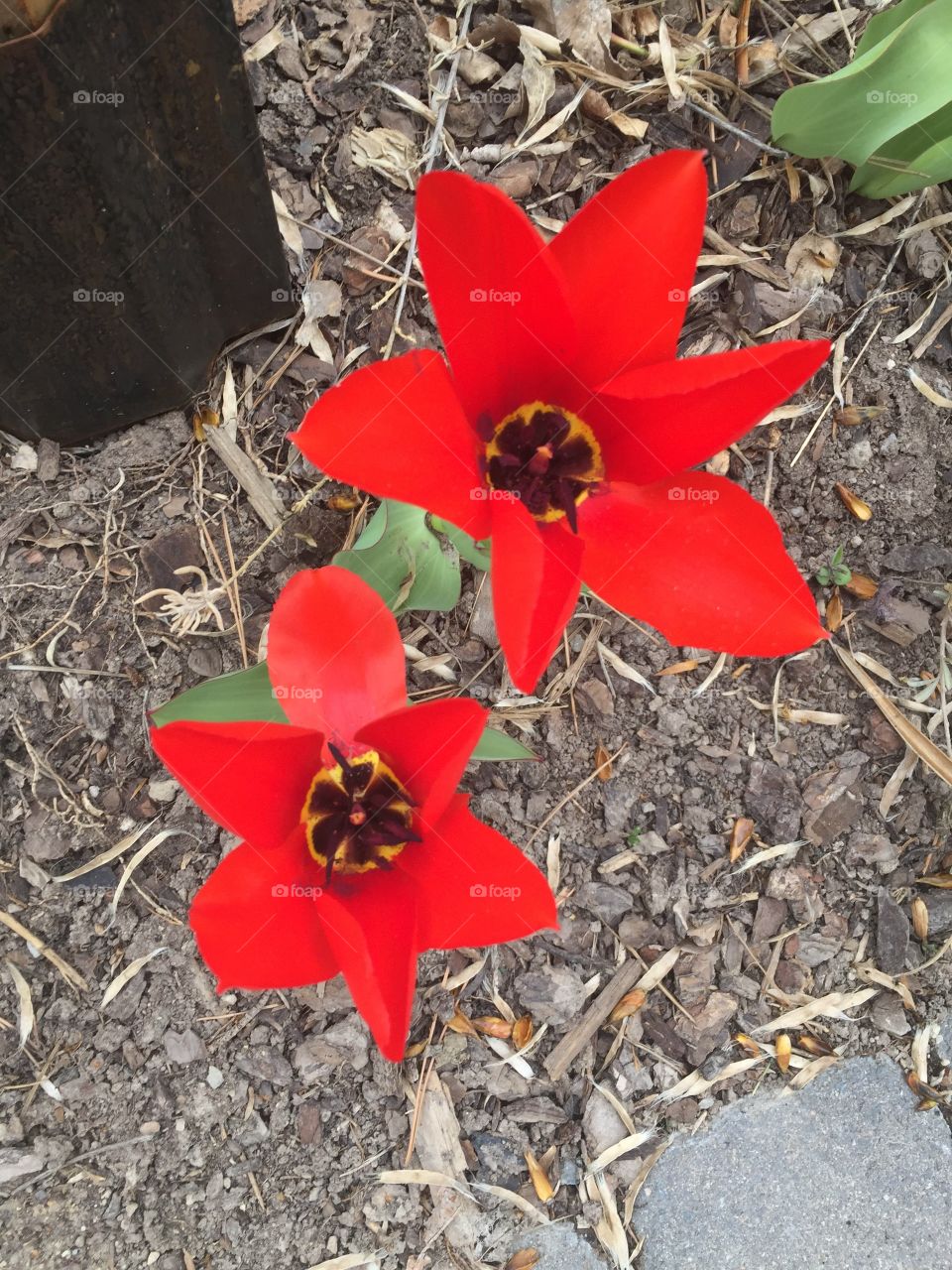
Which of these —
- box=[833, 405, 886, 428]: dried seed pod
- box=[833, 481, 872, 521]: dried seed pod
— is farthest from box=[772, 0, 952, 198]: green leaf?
box=[833, 481, 872, 521]: dried seed pod

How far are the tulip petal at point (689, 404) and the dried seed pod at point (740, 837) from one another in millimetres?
950

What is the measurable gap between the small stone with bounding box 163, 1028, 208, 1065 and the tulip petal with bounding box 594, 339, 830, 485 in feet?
4.19

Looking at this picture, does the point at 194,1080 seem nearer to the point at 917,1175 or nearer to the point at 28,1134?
the point at 28,1134

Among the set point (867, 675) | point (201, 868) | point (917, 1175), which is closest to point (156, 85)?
point (201, 868)

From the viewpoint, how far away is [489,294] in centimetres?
112

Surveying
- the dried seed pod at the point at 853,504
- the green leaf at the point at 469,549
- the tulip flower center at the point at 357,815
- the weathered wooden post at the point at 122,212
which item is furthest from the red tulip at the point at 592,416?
the dried seed pod at the point at 853,504

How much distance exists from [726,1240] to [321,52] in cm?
235

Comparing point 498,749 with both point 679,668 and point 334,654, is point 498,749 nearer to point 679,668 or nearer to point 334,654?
point 334,654

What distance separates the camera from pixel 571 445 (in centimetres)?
132

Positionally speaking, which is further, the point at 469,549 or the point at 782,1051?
the point at 782,1051

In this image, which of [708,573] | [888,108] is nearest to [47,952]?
[708,573]

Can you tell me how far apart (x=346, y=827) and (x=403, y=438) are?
1.71 feet

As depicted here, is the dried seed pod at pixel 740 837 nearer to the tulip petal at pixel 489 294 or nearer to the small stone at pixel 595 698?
the small stone at pixel 595 698

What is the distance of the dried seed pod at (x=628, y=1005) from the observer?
1.89 meters
